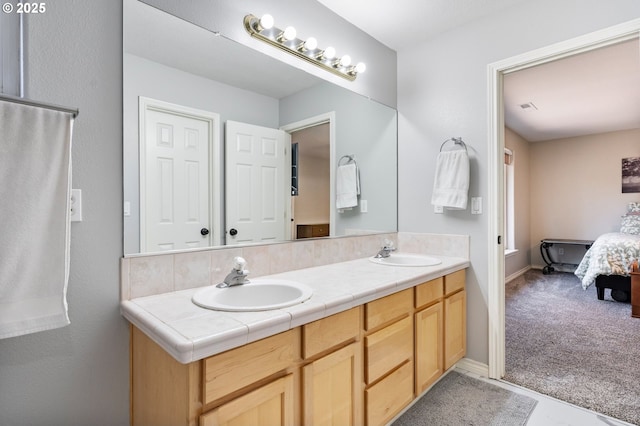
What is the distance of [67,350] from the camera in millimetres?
1156

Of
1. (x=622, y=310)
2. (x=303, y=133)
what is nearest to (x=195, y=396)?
(x=303, y=133)

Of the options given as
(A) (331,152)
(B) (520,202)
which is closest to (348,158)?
(A) (331,152)

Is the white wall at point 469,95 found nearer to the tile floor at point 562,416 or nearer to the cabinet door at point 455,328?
the cabinet door at point 455,328

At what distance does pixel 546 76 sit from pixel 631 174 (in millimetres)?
3435

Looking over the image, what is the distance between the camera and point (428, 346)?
1.87 metres

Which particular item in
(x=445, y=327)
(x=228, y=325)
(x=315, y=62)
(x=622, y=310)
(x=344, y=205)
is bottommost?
(x=622, y=310)

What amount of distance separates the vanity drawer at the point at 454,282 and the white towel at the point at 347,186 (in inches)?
31.0

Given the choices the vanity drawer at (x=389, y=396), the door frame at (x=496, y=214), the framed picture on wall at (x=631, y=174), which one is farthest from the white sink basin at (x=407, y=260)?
the framed picture on wall at (x=631, y=174)

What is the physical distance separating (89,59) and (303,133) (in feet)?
3.59

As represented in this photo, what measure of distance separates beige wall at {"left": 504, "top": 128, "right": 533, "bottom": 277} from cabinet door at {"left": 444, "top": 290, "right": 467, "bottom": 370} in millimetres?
3521

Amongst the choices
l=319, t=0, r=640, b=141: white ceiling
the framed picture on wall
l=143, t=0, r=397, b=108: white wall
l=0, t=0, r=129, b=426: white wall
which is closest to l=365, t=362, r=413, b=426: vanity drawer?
l=0, t=0, r=129, b=426: white wall

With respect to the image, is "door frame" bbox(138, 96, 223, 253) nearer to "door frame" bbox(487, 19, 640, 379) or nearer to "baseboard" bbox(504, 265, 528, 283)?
"door frame" bbox(487, 19, 640, 379)

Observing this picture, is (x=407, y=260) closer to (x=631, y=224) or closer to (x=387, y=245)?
(x=387, y=245)

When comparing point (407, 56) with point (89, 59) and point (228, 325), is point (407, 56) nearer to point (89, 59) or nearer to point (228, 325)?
point (89, 59)
